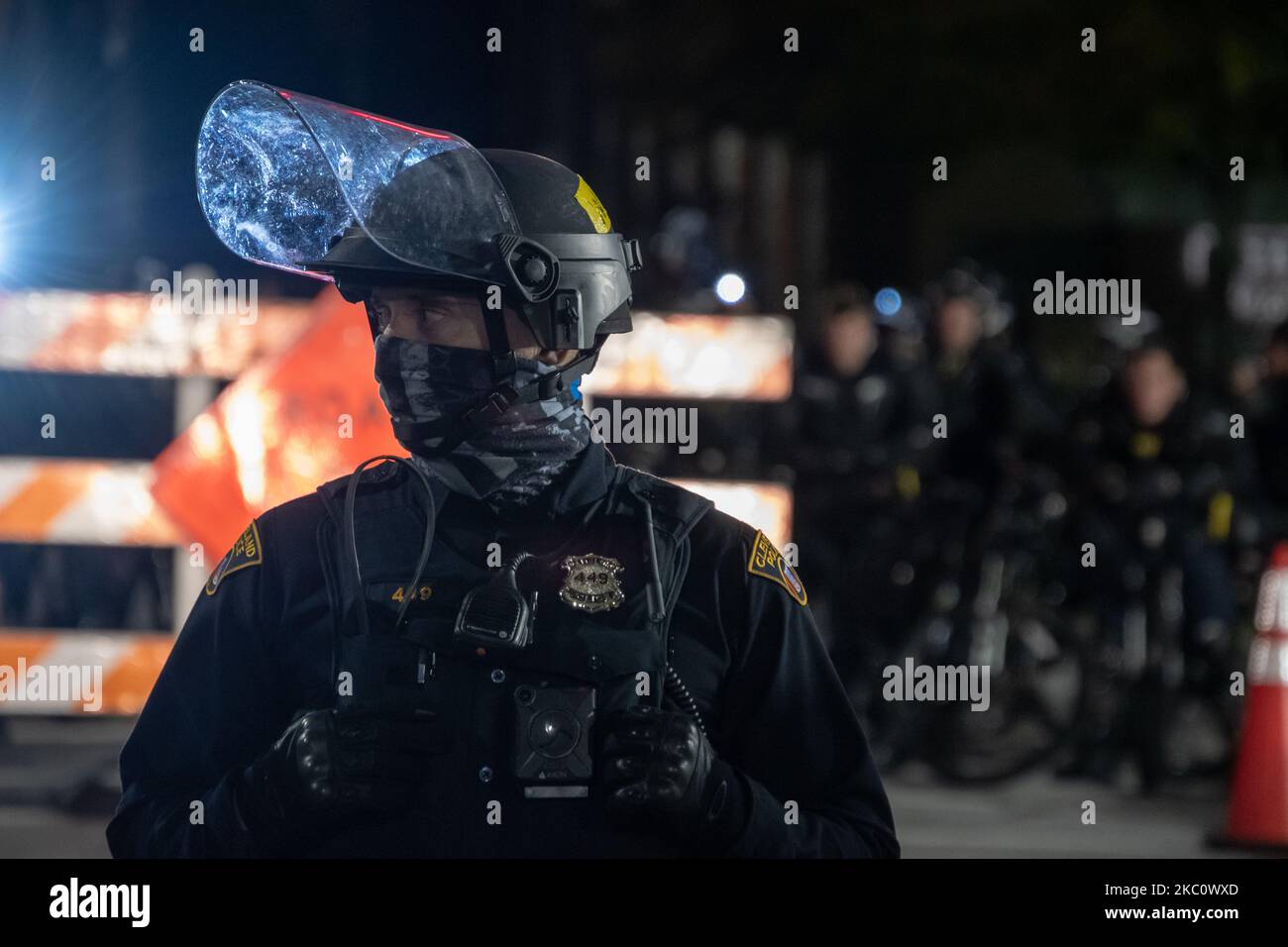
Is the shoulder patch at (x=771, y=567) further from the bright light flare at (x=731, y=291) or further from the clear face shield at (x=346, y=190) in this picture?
the bright light flare at (x=731, y=291)

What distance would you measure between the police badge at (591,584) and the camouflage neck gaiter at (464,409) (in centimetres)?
13

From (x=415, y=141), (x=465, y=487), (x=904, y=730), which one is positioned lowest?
(x=904, y=730)

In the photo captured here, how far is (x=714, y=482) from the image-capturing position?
310 inches

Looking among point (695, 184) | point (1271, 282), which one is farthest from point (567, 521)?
point (1271, 282)

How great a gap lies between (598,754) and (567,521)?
344 millimetres

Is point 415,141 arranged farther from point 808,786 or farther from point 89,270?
point 89,270

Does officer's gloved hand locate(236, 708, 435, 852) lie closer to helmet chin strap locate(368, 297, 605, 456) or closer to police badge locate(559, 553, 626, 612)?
police badge locate(559, 553, 626, 612)

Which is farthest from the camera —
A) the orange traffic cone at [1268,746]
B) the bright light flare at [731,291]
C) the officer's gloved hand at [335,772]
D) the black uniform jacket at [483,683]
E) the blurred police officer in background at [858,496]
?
the blurred police officer in background at [858,496]

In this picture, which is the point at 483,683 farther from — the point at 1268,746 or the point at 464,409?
the point at 1268,746

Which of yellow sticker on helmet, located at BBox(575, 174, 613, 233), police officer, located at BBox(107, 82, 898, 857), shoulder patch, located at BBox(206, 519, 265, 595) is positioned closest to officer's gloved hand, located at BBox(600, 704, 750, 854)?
police officer, located at BBox(107, 82, 898, 857)

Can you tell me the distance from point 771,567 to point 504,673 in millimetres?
426

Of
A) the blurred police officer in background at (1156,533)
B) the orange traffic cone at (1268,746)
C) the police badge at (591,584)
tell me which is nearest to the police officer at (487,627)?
the police badge at (591,584)

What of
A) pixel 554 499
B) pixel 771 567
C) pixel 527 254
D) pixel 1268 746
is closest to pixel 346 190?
pixel 527 254

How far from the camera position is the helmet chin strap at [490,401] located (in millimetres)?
3119
